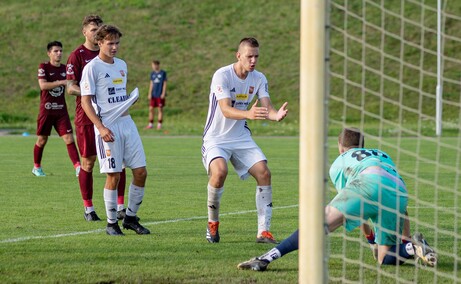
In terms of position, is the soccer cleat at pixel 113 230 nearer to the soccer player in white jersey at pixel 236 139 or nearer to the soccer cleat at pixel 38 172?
the soccer player in white jersey at pixel 236 139

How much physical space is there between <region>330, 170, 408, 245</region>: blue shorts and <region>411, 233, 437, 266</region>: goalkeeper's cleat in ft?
0.51

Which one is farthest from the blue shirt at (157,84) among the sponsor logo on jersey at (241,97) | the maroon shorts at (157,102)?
the sponsor logo on jersey at (241,97)

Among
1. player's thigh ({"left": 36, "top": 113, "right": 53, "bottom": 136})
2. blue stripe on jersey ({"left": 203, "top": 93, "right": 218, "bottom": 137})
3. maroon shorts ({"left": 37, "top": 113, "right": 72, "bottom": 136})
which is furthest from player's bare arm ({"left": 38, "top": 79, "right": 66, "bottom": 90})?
blue stripe on jersey ({"left": 203, "top": 93, "right": 218, "bottom": 137})

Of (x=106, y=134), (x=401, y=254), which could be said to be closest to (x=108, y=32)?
(x=106, y=134)

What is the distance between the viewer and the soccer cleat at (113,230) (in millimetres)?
8867

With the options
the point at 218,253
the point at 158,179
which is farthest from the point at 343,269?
the point at 158,179

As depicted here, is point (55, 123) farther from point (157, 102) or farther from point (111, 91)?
point (157, 102)

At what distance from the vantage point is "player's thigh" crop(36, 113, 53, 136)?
592 inches

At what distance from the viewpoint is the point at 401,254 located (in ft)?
24.5

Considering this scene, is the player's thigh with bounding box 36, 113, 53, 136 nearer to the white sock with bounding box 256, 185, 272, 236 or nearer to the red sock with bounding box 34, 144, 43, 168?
the red sock with bounding box 34, 144, 43, 168

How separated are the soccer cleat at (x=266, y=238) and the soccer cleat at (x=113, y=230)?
1350 mm

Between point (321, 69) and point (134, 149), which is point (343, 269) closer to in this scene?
point (321, 69)

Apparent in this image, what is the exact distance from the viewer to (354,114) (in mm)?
34094

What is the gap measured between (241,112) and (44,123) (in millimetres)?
7528
